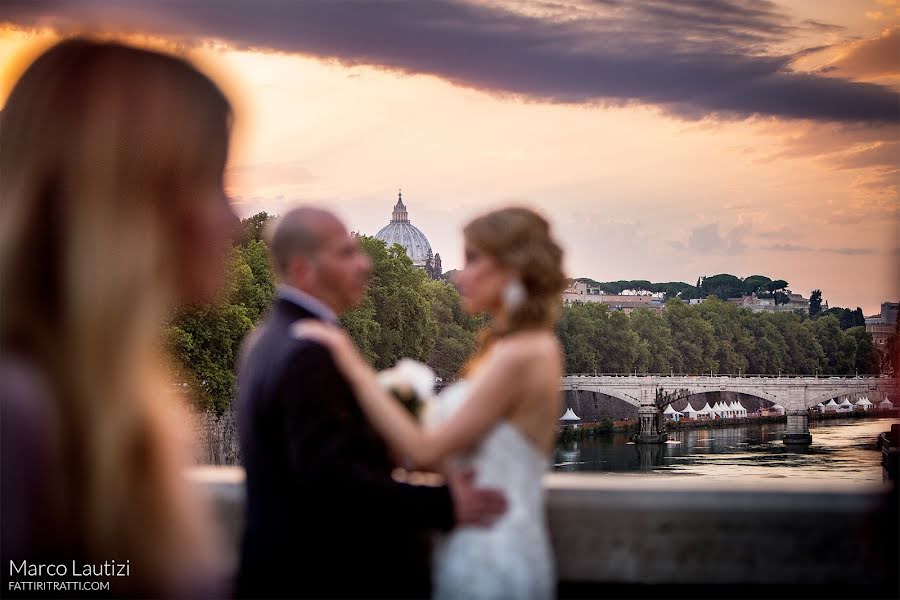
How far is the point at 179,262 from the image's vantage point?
1.48 metres

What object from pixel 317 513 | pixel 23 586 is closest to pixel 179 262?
pixel 23 586

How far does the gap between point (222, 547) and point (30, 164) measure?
446 mm

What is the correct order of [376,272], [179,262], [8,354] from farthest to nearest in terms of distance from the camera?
[376,272]
[179,262]
[8,354]

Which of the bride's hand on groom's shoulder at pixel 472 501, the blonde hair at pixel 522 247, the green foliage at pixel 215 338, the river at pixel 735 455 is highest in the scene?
the green foliage at pixel 215 338

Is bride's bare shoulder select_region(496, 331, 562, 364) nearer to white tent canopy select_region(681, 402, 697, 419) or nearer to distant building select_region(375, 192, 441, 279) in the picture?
white tent canopy select_region(681, 402, 697, 419)

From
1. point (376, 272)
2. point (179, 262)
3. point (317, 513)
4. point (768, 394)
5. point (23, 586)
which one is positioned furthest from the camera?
point (768, 394)

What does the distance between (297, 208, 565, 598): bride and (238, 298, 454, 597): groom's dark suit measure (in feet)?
0.61

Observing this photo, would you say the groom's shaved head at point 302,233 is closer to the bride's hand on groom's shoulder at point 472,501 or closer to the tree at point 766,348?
the bride's hand on groom's shoulder at point 472,501

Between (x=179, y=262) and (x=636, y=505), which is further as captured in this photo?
(x=636, y=505)

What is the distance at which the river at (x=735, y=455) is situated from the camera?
1599 inches

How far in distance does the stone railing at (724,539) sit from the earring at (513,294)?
40.9 inches

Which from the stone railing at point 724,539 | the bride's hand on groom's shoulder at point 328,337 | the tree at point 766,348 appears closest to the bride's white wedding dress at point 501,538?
the bride's hand on groom's shoulder at point 328,337

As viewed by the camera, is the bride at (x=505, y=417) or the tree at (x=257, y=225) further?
the tree at (x=257, y=225)

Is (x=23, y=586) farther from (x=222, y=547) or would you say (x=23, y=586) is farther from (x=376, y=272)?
(x=376, y=272)
